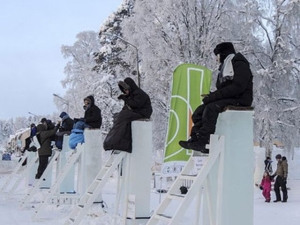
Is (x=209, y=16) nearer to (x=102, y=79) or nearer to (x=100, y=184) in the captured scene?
(x=102, y=79)

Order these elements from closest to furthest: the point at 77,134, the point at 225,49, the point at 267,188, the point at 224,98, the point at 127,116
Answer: the point at 224,98 → the point at 225,49 → the point at 127,116 → the point at 77,134 → the point at 267,188

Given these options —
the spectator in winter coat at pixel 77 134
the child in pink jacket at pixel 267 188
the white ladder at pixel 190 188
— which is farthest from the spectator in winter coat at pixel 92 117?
the child in pink jacket at pixel 267 188

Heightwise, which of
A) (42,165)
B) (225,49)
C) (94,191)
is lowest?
(42,165)

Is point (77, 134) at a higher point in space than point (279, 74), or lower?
lower

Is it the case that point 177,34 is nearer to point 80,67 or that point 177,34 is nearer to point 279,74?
point 279,74

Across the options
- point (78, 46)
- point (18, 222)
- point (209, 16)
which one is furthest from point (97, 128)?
point (78, 46)

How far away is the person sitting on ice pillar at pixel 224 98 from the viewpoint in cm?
584

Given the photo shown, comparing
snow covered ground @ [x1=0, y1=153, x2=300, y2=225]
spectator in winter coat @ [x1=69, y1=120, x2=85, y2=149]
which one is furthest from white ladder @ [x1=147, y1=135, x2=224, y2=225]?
spectator in winter coat @ [x1=69, y1=120, x2=85, y2=149]

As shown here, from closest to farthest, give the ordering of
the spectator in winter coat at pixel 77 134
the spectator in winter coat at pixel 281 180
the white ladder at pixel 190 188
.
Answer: the white ladder at pixel 190 188 < the spectator in winter coat at pixel 77 134 < the spectator in winter coat at pixel 281 180

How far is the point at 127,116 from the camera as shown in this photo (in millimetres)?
8633

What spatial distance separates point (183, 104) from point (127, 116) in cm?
110

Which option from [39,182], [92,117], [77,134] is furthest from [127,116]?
[39,182]

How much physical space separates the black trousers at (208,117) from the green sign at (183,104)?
2.79m

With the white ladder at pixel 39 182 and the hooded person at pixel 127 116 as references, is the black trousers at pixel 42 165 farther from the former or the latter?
the hooded person at pixel 127 116
